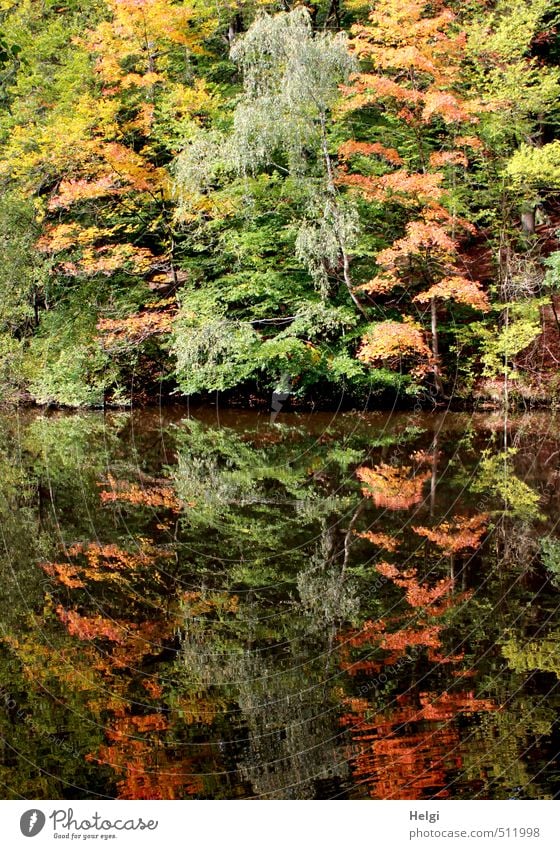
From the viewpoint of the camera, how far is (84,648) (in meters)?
6.18

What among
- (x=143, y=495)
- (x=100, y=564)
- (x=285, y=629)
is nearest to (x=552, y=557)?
(x=285, y=629)

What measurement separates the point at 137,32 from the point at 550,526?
14.8 m

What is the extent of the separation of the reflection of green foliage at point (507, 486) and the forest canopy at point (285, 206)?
14.0 ft

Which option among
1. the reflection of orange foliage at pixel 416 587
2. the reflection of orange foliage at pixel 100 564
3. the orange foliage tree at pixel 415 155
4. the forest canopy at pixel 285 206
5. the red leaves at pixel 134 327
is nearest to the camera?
the reflection of orange foliage at pixel 416 587

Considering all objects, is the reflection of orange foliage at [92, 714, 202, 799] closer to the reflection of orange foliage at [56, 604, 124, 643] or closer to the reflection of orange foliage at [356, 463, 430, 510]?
the reflection of orange foliage at [56, 604, 124, 643]

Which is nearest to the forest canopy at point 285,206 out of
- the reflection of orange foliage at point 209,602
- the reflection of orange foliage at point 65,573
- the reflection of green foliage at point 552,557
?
the reflection of green foliage at point 552,557

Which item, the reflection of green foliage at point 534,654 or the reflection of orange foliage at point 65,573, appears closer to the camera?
the reflection of green foliage at point 534,654

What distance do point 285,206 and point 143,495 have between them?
854 centimetres

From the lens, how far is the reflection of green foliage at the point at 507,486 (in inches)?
376

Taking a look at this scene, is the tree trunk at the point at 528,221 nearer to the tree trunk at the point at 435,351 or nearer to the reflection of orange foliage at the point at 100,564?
the tree trunk at the point at 435,351

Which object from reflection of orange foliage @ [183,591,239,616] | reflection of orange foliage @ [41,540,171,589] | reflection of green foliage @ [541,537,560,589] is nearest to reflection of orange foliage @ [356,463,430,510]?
reflection of green foliage @ [541,537,560,589]

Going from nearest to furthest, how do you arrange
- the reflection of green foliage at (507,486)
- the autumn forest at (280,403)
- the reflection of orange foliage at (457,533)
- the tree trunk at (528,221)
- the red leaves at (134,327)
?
1. the autumn forest at (280,403)
2. the reflection of orange foliage at (457,533)
3. the reflection of green foliage at (507,486)
4. the tree trunk at (528,221)
5. the red leaves at (134,327)

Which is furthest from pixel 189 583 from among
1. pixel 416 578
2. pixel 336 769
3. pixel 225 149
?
pixel 225 149

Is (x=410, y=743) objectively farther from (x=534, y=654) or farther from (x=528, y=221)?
(x=528, y=221)
